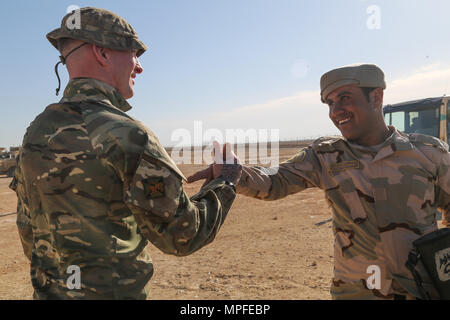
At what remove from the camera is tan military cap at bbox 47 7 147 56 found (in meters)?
1.58

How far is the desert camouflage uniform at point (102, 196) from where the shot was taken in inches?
54.2

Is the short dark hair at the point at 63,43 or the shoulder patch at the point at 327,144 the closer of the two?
the short dark hair at the point at 63,43

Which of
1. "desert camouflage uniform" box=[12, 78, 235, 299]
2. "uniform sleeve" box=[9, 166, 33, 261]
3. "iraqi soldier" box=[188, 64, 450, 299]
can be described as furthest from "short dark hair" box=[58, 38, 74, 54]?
"iraqi soldier" box=[188, 64, 450, 299]

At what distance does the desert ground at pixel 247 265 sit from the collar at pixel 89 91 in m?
3.57

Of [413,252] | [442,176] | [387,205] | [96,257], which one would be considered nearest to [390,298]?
[413,252]

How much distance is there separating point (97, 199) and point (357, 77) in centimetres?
181

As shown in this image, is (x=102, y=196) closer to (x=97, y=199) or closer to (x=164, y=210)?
(x=97, y=199)

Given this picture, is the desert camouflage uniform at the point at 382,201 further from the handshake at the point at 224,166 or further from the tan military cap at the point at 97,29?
the tan military cap at the point at 97,29

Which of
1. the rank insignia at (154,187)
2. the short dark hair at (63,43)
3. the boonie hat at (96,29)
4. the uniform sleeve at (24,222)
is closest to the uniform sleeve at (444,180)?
the rank insignia at (154,187)

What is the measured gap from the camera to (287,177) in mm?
2475

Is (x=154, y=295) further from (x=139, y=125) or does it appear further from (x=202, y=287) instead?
(x=139, y=125)

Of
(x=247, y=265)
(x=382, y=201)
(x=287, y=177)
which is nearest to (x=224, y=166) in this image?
(x=287, y=177)

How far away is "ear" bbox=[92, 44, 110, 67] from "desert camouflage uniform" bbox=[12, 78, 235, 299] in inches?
9.6

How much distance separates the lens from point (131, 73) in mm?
1748
